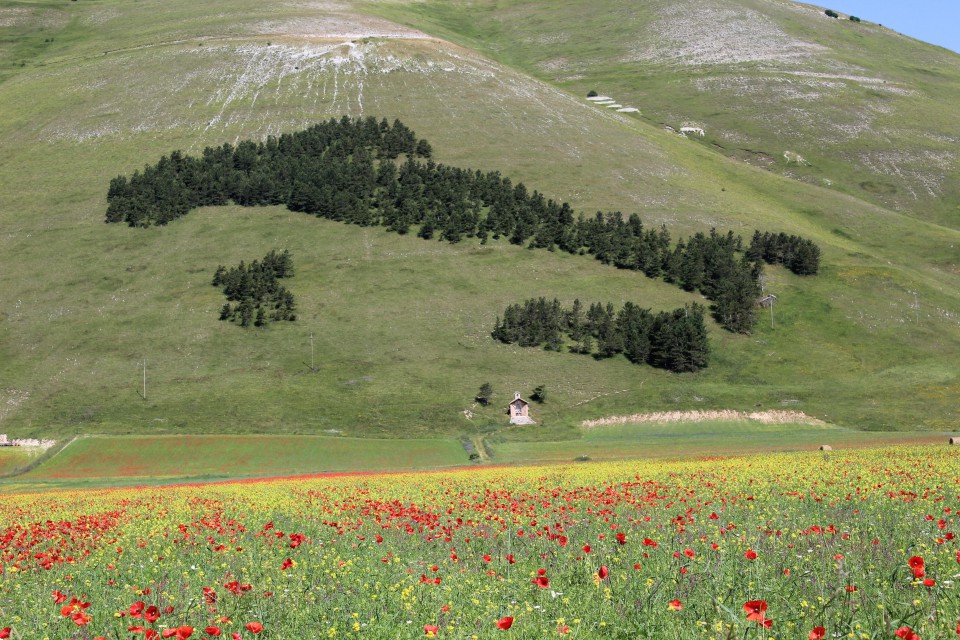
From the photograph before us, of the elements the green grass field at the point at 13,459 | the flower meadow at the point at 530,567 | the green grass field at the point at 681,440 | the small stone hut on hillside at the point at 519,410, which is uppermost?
the flower meadow at the point at 530,567

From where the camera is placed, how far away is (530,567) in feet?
49.9

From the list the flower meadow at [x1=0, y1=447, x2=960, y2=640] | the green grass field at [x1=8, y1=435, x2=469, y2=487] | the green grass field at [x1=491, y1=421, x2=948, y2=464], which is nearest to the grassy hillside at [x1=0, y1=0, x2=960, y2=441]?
the green grass field at [x1=491, y1=421, x2=948, y2=464]

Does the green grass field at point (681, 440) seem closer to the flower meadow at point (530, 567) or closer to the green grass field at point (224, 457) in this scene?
the green grass field at point (224, 457)

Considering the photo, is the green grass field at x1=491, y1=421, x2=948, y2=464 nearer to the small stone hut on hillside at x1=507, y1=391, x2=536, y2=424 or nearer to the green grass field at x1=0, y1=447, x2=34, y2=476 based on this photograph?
the small stone hut on hillside at x1=507, y1=391, x2=536, y2=424

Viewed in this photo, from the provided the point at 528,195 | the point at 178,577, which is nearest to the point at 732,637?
the point at 178,577

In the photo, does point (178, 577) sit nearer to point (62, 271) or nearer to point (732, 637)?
point (732, 637)

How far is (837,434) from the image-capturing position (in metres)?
89.6

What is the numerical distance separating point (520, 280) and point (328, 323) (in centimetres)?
3936

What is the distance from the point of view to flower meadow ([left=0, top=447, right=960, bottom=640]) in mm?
10305

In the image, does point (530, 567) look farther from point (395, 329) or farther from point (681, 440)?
point (395, 329)

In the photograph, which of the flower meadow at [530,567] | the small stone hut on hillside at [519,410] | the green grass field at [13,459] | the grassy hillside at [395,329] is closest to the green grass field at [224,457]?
the green grass field at [13,459]

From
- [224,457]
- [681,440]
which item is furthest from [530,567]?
[224,457]

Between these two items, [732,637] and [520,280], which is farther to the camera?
[520,280]

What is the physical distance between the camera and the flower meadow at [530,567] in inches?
406
